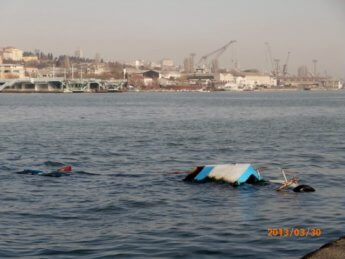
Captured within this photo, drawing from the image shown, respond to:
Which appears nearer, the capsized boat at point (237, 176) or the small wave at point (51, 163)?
the capsized boat at point (237, 176)

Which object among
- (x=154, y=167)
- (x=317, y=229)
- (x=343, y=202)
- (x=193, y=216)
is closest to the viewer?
(x=317, y=229)

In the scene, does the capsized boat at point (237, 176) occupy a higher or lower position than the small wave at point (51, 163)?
higher

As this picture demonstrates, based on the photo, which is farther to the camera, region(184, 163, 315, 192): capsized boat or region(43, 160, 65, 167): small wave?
region(43, 160, 65, 167): small wave

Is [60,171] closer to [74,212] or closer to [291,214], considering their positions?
[74,212]

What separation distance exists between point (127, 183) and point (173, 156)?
8.72m

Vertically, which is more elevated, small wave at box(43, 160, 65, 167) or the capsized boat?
the capsized boat

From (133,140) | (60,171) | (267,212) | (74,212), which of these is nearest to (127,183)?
(60,171)

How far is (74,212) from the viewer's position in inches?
622

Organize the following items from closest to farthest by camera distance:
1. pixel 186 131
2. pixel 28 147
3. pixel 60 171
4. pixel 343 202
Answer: pixel 343 202, pixel 60 171, pixel 28 147, pixel 186 131

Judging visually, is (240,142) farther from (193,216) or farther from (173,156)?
(193,216)

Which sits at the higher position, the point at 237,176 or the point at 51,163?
the point at 237,176

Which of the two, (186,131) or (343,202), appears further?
(186,131)

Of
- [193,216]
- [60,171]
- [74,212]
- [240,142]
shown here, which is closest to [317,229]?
[193,216]

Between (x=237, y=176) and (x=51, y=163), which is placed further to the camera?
(x=51, y=163)
